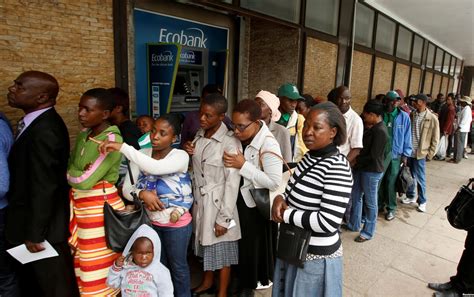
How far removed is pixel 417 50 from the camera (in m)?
11.6

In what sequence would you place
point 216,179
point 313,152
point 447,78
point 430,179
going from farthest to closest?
point 447,78, point 430,179, point 216,179, point 313,152

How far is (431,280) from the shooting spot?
3.16 metres

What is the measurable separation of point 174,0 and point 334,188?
12.5 feet

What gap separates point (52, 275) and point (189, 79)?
10.3 feet

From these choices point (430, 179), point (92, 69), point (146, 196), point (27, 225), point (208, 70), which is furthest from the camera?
point (430, 179)

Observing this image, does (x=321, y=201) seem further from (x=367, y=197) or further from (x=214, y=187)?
(x=367, y=197)

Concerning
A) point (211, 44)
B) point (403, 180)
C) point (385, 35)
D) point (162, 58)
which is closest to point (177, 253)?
point (162, 58)

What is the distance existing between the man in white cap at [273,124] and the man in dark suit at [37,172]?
168 centimetres

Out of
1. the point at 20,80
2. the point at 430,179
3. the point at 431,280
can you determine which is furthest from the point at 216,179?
the point at 430,179

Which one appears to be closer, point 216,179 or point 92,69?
point 216,179

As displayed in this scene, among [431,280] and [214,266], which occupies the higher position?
[214,266]

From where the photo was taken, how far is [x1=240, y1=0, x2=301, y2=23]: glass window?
464 centimetres

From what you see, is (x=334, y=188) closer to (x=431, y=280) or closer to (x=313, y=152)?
(x=313, y=152)

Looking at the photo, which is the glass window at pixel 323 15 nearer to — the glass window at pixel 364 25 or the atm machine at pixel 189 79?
the glass window at pixel 364 25
